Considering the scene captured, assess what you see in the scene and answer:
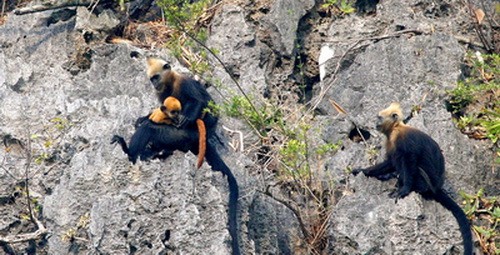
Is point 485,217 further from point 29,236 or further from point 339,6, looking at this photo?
point 29,236

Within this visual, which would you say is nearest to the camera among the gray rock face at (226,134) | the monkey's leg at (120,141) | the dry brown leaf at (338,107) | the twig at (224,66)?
the gray rock face at (226,134)

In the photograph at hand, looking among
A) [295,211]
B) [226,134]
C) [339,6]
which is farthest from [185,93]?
[339,6]

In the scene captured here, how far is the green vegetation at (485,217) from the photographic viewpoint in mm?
8547

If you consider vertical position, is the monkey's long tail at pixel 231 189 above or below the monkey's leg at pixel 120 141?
below

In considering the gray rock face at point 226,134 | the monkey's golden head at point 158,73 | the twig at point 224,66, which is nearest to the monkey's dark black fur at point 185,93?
the monkey's golden head at point 158,73

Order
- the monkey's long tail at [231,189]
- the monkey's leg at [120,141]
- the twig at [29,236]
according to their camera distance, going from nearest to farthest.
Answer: the monkey's long tail at [231,189]
the twig at [29,236]
the monkey's leg at [120,141]

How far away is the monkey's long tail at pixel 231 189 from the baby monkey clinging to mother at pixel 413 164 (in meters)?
1.25

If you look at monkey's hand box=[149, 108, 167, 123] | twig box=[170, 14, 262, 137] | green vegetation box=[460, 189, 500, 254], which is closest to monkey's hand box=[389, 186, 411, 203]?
green vegetation box=[460, 189, 500, 254]

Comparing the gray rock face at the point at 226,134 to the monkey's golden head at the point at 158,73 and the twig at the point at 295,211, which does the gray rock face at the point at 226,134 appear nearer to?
the twig at the point at 295,211

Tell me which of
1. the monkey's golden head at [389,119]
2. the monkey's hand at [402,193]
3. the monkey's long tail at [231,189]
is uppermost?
the monkey's long tail at [231,189]

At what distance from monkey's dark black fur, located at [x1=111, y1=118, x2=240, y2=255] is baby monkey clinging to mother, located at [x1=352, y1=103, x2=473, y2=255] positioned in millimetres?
1301

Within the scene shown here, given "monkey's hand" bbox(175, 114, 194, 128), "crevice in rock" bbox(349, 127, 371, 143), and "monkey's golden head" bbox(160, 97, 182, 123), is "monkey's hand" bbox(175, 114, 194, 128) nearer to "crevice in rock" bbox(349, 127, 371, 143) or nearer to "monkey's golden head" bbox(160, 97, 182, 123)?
"monkey's golden head" bbox(160, 97, 182, 123)

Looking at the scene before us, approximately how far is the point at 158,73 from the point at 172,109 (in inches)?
28.7

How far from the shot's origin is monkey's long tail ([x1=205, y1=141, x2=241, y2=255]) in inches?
310
